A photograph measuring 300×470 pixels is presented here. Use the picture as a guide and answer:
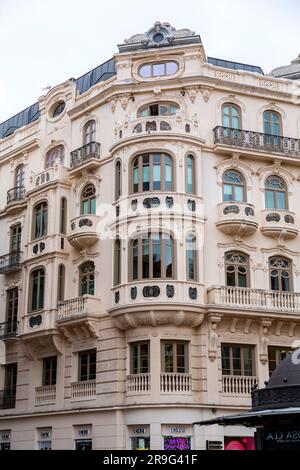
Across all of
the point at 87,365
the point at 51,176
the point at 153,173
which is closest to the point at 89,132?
the point at 51,176

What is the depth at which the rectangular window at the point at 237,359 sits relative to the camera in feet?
101

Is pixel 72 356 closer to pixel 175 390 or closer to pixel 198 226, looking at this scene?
pixel 175 390

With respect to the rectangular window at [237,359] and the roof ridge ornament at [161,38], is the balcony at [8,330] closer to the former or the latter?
the rectangular window at [237,359]

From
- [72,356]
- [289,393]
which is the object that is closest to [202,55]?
[72,356]

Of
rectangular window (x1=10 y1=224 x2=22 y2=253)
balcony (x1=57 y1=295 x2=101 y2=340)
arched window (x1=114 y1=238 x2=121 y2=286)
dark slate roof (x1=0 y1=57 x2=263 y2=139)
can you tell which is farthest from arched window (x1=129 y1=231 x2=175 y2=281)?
dark slate roof (x1=0 y1=57 x2=263 y2=139)

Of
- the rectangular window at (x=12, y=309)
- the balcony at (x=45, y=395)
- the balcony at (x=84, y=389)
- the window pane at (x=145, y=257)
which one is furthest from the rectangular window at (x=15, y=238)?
the window pane at (x=145, y=257)

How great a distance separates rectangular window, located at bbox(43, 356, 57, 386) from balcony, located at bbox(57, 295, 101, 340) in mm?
2188

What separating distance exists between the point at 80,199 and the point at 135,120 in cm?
547

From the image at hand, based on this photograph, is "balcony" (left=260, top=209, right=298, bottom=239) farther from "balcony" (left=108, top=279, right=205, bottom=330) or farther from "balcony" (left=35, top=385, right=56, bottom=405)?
"balcony" (left=35, top=385, right=56, bottom=405)

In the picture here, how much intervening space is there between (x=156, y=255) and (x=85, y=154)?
8.30m

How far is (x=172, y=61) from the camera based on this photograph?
3538 cm

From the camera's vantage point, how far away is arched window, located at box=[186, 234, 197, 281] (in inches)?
1222

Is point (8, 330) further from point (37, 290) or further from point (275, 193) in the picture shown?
point (275, 193)

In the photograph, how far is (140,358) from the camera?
99.5 ft
